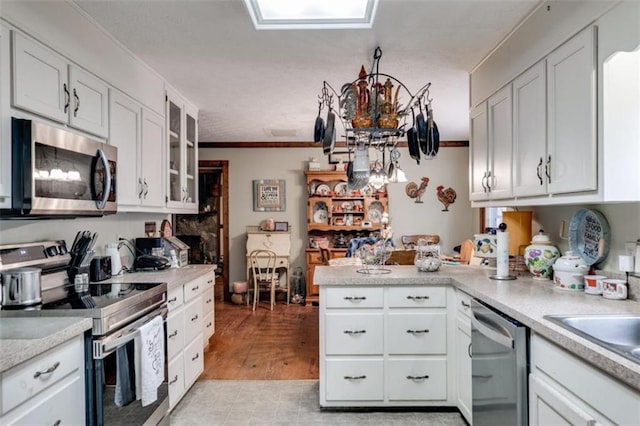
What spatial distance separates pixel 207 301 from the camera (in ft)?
11.1

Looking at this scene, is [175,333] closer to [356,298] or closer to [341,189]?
[356,298]

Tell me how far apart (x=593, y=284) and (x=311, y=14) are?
2.02m

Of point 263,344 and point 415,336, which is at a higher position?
point 415,336

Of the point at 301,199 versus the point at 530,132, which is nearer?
the point at 530,132

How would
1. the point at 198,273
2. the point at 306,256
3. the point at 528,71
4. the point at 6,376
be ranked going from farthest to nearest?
the point at 306,256, the point at 198,273, the point at 528,71, the point at 6,376

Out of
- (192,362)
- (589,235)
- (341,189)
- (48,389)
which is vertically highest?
(341,189)

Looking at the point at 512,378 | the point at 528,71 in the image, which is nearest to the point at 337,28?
the point at 528,71

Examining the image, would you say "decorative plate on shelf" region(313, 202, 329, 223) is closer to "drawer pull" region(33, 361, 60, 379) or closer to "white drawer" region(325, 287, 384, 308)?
"white drawer" region(325, 287, 384, 308)

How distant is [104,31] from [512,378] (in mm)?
2842

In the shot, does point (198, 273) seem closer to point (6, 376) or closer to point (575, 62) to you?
point (6, 376)

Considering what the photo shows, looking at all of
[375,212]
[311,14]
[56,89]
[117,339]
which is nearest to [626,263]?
[311,14]

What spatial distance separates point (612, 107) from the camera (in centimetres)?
158

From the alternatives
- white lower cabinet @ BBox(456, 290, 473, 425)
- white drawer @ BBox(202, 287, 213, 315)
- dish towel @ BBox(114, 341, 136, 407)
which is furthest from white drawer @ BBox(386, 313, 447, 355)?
white drawer @ BBox(202, 287, 213, 315)

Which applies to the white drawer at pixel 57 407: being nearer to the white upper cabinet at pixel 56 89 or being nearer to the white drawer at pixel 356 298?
the white upper cabinet at pixel 56 89
